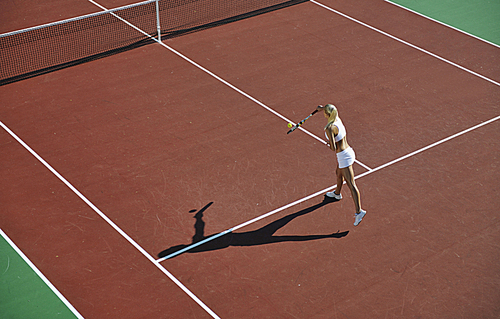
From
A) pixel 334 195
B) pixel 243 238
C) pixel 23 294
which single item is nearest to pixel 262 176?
pixel 334 195

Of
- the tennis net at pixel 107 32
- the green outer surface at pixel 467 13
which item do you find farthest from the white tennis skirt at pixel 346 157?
the green outer surface at pixel 467 13

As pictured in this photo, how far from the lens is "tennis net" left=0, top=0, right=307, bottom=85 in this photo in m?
15.4

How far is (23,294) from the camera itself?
30.5ft

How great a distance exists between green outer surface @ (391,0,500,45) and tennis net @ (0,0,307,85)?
4.04 meters

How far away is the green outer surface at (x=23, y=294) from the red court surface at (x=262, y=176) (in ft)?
0.71

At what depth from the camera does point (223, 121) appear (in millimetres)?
13508

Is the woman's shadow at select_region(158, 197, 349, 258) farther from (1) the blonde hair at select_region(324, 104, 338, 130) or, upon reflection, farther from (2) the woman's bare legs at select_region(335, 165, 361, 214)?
(1) the blonde hair at select_region(324, 104, 338, 130)

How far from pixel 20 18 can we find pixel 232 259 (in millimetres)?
11196

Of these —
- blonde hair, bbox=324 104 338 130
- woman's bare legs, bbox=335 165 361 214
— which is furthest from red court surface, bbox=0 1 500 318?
blonde hair, bbox=324 104 338 130

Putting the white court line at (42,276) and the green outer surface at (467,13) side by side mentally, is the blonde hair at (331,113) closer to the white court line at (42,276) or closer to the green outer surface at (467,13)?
the white court line at (42,276)

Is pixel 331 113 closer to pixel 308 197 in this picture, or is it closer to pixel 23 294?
pixel 308 197

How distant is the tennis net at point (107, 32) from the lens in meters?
15.4

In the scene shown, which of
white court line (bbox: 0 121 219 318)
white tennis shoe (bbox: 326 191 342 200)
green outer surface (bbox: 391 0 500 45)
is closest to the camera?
white court line (bbox: 0 121 219 318)

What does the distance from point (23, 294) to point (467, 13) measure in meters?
15.8
